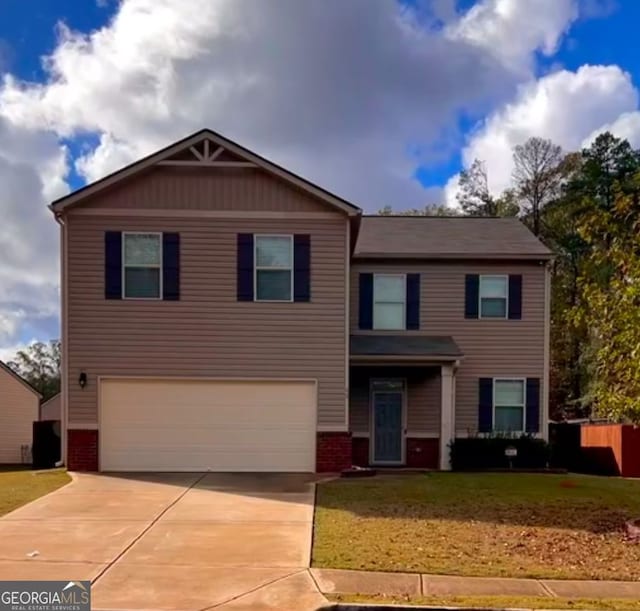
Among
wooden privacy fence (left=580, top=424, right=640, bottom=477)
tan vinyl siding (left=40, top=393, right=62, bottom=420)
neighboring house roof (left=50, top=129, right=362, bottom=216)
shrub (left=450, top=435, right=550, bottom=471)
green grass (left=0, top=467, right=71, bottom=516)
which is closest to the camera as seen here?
green grass (left=0, top=467, right=71, bottom=516)

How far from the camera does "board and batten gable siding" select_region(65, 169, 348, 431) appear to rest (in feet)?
49.8

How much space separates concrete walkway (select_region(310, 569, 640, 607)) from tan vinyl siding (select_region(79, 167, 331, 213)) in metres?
9.56

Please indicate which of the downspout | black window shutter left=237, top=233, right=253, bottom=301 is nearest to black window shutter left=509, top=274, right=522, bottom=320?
black window shutter left=237, top=233, right=253, bottom=301

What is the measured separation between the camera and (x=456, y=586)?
673 cm

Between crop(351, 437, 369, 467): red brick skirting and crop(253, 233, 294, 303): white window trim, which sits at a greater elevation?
crop(253, 233, 294, 303): white window trim

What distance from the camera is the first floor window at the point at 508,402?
731 inches

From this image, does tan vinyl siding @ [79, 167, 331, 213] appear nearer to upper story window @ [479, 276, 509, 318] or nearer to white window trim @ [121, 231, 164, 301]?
white window trim @ [121, 231, 164, 301]

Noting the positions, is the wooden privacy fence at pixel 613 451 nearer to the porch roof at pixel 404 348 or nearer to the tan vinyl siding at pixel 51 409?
the porch roof at pixel 404 348

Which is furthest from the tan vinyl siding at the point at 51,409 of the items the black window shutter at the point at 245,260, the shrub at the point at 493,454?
the shrub at the point at 493,454

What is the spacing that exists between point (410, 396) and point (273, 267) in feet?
18.2

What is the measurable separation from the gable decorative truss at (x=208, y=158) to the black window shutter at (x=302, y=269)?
1.94 m

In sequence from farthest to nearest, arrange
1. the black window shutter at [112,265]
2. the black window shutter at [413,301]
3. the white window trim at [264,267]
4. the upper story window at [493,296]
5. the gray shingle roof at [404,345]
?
1. the upper story window at [493,296]
2. the black window shutter at [413,301]
3. the gray shingle roof at [404,345]
4. the white window trim at [264,267]
5. the black window shutter at [112,265]

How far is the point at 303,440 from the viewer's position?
599 inches

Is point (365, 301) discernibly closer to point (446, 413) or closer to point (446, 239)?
point (446, 239)
